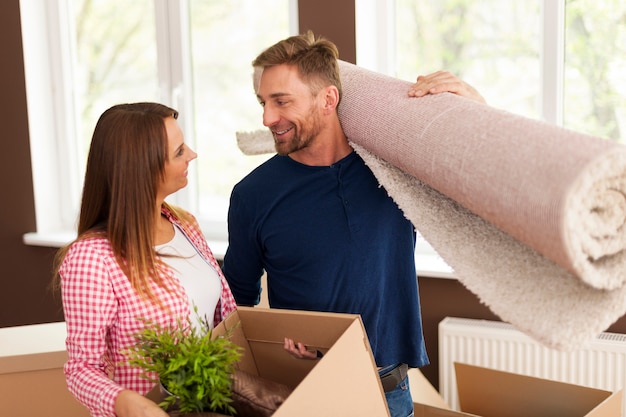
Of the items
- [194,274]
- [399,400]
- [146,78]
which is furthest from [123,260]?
[146,78]

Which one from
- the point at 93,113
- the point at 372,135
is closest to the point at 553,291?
the point at 372,135

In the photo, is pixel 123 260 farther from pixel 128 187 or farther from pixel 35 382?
pixel 35 382

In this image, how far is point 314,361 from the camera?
1.24 meters

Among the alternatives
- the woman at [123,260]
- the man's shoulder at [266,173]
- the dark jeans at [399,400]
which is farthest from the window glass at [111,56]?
the dark jeans at [399,400]

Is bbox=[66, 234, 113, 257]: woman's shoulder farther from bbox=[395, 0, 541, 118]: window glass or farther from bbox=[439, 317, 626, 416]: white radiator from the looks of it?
bbox=[395, 0, 541, 118]: window glass

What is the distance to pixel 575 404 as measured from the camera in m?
2.07

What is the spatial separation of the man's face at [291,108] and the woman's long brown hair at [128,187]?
26cm

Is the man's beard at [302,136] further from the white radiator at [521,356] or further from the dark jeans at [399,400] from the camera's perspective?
the white radiator at [521,356]

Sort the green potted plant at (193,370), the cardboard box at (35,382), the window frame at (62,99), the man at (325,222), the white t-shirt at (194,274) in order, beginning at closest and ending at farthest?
the green potted plant at (193,370) < the white t-shirt at (194,274) < the man at (325,222) < the cardboard box at (35,382) < the window frame at (62,99)

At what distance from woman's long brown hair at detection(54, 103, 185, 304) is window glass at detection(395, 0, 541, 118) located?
1647 millimetres

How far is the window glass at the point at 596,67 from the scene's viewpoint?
2.54 m

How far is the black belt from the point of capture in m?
1.62

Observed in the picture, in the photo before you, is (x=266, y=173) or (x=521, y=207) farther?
(x=266, y=173)

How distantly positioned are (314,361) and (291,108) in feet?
1.91
